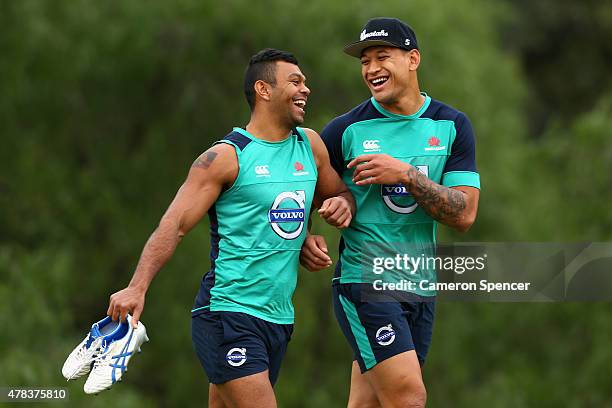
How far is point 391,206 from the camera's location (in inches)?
289

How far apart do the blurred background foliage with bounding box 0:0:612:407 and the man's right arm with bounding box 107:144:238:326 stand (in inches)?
439

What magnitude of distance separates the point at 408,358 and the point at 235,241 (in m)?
1.16

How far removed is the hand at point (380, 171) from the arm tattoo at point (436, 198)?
0.19 feet

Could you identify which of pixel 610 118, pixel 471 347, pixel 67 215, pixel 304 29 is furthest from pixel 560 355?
pixel 67 215

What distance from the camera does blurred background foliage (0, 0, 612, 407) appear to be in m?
18.8

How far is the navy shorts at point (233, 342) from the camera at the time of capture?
22.5 feet

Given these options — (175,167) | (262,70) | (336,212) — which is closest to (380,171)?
(336,212)

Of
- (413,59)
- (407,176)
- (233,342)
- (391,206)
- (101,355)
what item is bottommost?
(101,355)

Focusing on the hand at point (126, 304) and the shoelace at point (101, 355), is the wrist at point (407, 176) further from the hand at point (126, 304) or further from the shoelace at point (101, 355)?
the shoelace at point (101, 355)

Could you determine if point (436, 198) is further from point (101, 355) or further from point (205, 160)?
point (101, 355)

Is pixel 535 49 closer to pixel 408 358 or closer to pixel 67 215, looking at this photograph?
pixel 67 215

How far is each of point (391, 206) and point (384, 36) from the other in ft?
3.16

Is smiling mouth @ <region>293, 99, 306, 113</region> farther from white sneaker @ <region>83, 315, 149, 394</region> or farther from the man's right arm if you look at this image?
white sneaker @ <region>83, 315, 149, 394</region>

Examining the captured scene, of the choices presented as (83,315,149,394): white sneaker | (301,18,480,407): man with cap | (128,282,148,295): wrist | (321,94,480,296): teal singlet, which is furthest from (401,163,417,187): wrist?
(83,315,149,394): white sneaker
